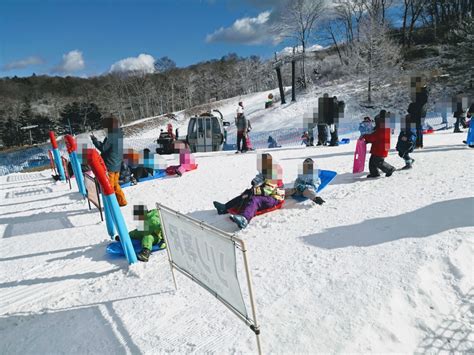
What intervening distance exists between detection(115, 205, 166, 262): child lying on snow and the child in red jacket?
14.0 ft

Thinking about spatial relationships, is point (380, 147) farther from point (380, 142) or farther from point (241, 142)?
point (241, 142)

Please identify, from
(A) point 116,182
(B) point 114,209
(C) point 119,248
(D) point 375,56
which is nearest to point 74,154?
(A) point 116,182

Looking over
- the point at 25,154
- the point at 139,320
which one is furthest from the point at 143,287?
the point at 25,154

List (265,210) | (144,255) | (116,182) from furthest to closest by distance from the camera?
(116,182) < (265,210) < (144,255)

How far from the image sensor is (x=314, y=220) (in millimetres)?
4570

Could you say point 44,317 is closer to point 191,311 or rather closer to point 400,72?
point 191,311

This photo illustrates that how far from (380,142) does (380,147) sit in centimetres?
10

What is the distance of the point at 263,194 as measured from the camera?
504cm

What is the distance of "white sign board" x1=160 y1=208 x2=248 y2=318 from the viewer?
2.21 meters

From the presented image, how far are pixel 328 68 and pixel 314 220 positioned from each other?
40385 mm

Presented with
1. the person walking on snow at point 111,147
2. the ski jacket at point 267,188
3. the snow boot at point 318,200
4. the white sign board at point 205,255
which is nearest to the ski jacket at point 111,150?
the person walking on snow at point 111,147

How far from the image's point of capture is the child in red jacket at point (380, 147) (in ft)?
20.1

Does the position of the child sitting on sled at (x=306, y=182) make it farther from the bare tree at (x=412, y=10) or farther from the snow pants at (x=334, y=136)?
Result: the bare tree at (x=412, y=10)

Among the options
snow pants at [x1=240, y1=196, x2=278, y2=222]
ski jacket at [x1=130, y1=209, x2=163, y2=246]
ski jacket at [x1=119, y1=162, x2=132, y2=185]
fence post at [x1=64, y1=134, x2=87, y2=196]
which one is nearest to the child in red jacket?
snow pants at [x1=240, y1=196, x2=278, y2=222]
